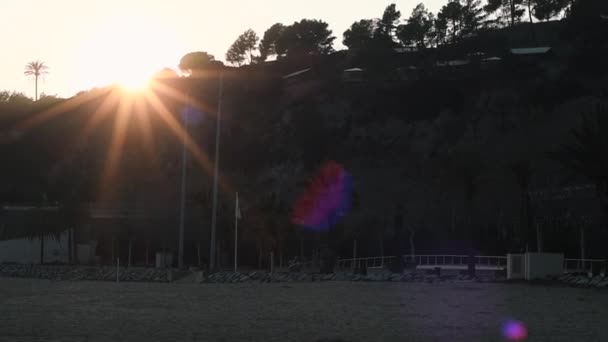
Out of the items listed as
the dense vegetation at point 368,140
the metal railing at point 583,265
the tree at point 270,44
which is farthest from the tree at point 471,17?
the metal railing at point 583,265

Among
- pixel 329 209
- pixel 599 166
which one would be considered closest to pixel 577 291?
pixel 599 166

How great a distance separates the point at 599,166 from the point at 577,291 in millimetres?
9540

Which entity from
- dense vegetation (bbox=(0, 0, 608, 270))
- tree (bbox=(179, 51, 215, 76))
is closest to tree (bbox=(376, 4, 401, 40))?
dense vegetation (bbox=(0, 0, 608, 270))

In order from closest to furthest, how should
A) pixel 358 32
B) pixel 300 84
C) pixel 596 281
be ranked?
pixel 596 281, pixel 300 84, pixel 358 32

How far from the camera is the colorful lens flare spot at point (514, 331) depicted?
15.7m

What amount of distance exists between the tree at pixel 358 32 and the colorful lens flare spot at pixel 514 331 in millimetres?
104306

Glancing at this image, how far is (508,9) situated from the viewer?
121 m

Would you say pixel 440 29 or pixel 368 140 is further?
pixel 440 29

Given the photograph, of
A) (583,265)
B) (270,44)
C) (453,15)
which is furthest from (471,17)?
(583,265)

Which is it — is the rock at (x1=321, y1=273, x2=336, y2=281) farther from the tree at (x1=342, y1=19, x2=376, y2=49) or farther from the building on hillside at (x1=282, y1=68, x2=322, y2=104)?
the tree at (x1=342, y1=19, x2=376, y2=49)

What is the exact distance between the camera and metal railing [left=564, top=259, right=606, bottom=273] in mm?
42119

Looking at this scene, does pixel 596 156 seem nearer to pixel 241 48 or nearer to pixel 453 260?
pixel 453 260

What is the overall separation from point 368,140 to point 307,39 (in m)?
45.1

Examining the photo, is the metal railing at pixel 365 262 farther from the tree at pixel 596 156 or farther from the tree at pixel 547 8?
the tree at pixel 547 8
